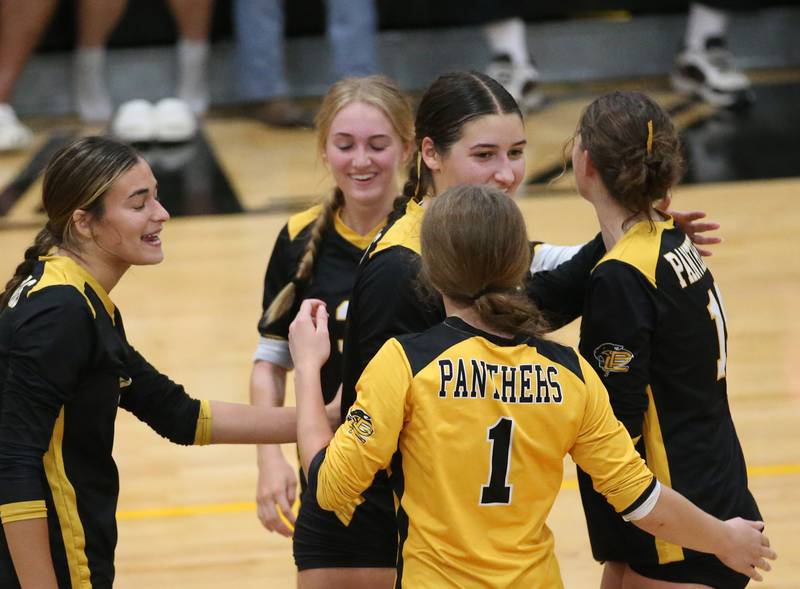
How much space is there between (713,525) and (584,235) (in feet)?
12.6

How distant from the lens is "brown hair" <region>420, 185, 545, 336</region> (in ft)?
6.48

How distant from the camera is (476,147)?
238cm

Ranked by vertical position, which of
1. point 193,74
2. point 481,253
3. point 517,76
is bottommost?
point 481,253

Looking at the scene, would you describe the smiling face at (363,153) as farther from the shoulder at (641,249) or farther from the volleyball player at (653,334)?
the shoulder at (641,249)

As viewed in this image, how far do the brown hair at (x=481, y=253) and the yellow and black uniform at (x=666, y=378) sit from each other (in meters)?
0.28

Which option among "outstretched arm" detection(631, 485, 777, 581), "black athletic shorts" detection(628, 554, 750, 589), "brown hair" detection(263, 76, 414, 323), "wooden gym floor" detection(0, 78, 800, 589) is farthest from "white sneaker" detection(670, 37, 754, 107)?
"outstretched arm" detection(631, 485, 777, 581)

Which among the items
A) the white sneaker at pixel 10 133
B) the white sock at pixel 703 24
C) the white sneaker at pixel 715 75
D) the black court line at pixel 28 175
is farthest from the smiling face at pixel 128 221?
the white sock at pixel 703 24

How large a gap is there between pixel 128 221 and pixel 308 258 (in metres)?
0.56

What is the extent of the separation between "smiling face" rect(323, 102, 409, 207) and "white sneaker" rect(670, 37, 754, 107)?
5.82 meters

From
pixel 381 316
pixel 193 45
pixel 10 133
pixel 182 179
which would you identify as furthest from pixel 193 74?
pixel 381 316

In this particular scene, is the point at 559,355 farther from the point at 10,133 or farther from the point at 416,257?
the point at 10,133

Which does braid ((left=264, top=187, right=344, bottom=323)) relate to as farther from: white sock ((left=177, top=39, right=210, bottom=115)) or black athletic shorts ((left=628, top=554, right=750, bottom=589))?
white sock ((left=177, top=39, right=210, bottom=115))

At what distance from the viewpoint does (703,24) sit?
8.28 metres

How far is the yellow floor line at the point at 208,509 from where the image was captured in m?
3.87
